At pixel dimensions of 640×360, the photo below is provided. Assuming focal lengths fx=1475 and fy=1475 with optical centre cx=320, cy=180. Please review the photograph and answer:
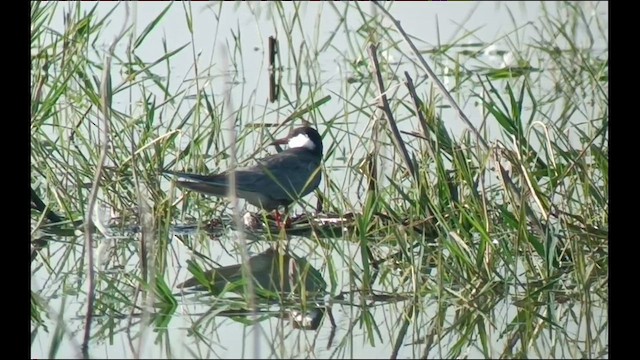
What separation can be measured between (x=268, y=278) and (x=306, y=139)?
1.87 meters

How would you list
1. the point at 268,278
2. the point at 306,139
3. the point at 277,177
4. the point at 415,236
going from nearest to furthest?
the point at 415,236 → the point at 268,278 → the point at 277,177 → the point at 306,139

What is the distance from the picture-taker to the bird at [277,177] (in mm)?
6332

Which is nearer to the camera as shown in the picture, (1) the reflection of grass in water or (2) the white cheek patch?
(1) the reflection of grass in water

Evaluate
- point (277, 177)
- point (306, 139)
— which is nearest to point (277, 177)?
point (277, 177)

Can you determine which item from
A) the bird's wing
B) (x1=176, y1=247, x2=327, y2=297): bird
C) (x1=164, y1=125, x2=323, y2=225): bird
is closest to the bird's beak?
(x1=164, y1=125, x2=323, y2=225): bird

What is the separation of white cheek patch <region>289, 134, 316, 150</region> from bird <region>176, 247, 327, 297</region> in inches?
52.9

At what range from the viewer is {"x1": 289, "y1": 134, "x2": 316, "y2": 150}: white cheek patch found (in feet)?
24.2

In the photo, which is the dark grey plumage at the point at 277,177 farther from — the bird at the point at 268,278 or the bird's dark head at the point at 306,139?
the bird at the point at 268,278

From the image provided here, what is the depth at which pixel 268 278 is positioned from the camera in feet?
18.6

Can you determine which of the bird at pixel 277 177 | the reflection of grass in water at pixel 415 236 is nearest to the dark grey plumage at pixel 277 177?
the bird at pixel 277 177

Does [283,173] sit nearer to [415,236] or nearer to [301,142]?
[301,142]

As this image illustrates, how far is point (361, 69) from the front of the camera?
9.99 m

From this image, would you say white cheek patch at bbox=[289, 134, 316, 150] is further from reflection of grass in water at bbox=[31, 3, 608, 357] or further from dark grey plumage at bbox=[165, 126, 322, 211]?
reflection of grass in water at bbox=[31, 3, 608, 357]
